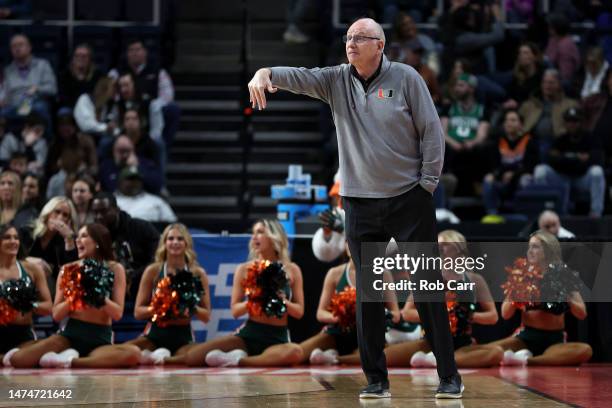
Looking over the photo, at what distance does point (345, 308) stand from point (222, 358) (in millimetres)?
943

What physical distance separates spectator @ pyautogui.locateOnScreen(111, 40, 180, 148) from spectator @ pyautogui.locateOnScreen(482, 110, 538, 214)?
351 cm

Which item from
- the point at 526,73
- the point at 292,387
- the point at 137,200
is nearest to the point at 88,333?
the point at 292,387

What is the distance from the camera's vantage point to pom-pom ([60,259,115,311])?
8016 mm

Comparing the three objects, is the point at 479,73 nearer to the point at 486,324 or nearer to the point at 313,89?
the point at 486,324

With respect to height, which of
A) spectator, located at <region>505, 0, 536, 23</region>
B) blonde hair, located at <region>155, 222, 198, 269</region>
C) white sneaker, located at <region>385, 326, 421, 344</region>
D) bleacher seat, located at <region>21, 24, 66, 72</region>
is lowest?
white sneaker, located at <region>385, 326, 421, 344</region>

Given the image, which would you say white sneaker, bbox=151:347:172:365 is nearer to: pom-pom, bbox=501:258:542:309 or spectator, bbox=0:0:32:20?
pom-pom, bbox=501:258:542:309

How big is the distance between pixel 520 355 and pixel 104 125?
5966mm

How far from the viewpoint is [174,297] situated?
8.19 m

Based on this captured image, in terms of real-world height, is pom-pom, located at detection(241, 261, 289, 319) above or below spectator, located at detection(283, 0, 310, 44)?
below

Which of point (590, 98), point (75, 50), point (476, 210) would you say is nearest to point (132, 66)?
point (75, 50)

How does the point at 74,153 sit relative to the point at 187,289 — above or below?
above

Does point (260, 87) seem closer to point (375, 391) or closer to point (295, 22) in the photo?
point (375, 391)

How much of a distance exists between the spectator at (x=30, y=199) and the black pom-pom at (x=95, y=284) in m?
1.83

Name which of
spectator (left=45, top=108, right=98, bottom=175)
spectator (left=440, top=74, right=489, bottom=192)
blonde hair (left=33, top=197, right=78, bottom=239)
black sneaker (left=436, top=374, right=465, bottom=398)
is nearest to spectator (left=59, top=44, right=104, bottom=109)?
spectator (left=45, top=108, right=98, bottom=175)
